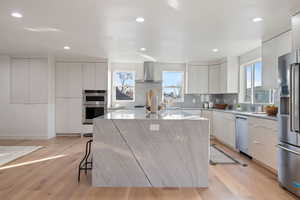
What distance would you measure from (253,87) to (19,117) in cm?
650

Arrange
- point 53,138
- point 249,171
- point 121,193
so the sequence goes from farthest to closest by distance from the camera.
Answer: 1. point 53,138
2. point 249,171
3. point 121,193

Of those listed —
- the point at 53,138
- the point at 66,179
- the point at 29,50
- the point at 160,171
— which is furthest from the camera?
the point at 53,138

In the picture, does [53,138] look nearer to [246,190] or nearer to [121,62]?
[121,62]

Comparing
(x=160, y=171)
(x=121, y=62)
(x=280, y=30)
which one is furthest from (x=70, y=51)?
(x=280, y=30)

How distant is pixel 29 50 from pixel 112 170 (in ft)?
14.7

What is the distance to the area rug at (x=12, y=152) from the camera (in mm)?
4125

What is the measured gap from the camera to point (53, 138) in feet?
21.0

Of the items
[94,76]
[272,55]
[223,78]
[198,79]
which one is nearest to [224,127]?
[223,78]

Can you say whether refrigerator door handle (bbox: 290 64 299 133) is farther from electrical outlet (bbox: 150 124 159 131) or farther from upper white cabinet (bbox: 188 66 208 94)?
upper white cabinet (bbox: 188 66 208 94)

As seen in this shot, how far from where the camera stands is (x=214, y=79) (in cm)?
702

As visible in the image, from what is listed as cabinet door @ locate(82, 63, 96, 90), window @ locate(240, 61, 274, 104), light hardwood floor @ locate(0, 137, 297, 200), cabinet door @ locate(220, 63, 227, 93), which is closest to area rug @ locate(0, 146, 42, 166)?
light hardwood floor @ locate(0, 137, 297, 200)

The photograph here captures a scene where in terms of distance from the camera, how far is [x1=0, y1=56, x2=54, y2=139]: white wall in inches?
245

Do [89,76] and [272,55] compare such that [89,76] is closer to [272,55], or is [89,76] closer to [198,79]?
[198,79]

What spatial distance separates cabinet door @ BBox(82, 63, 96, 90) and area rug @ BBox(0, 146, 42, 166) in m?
2.29
